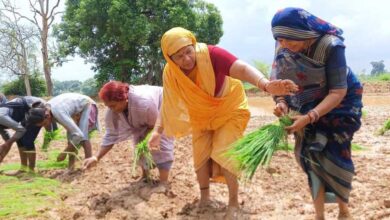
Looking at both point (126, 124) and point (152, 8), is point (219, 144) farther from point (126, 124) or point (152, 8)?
point (152, 8)

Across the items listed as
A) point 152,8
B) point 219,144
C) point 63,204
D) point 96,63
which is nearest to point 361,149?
point 219,144

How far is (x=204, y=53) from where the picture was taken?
299 centimetres

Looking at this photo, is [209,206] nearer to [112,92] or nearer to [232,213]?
[232,213]

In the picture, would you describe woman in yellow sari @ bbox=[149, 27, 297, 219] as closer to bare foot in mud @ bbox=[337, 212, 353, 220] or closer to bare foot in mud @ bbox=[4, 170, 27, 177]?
bare foot in mud @ bbox=[337, 212, 353, 220]

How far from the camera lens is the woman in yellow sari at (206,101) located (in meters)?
2.96

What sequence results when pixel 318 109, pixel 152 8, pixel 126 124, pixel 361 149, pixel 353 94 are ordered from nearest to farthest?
1. pixel 318 109
2. pixel 353 94
3. pixel 126 124
4. pixel 361 149
5. pixel 152 8

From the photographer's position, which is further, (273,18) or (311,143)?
(311,143)

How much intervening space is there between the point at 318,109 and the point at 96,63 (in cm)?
1949

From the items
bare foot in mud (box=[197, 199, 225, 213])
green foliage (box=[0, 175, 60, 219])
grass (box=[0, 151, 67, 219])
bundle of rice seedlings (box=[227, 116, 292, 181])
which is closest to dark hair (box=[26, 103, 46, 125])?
grass (box=[0, 151, 67, 219])

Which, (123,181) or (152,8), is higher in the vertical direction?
(152,8)

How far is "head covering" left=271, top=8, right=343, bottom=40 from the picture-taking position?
238 centimetres

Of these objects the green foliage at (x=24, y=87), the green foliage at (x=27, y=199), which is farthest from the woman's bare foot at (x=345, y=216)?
the green foliage at (x=24, y=87)

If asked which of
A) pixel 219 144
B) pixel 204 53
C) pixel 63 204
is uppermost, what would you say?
pixel 204 53

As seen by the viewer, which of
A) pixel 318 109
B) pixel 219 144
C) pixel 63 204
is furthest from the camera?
pixel 63 204
